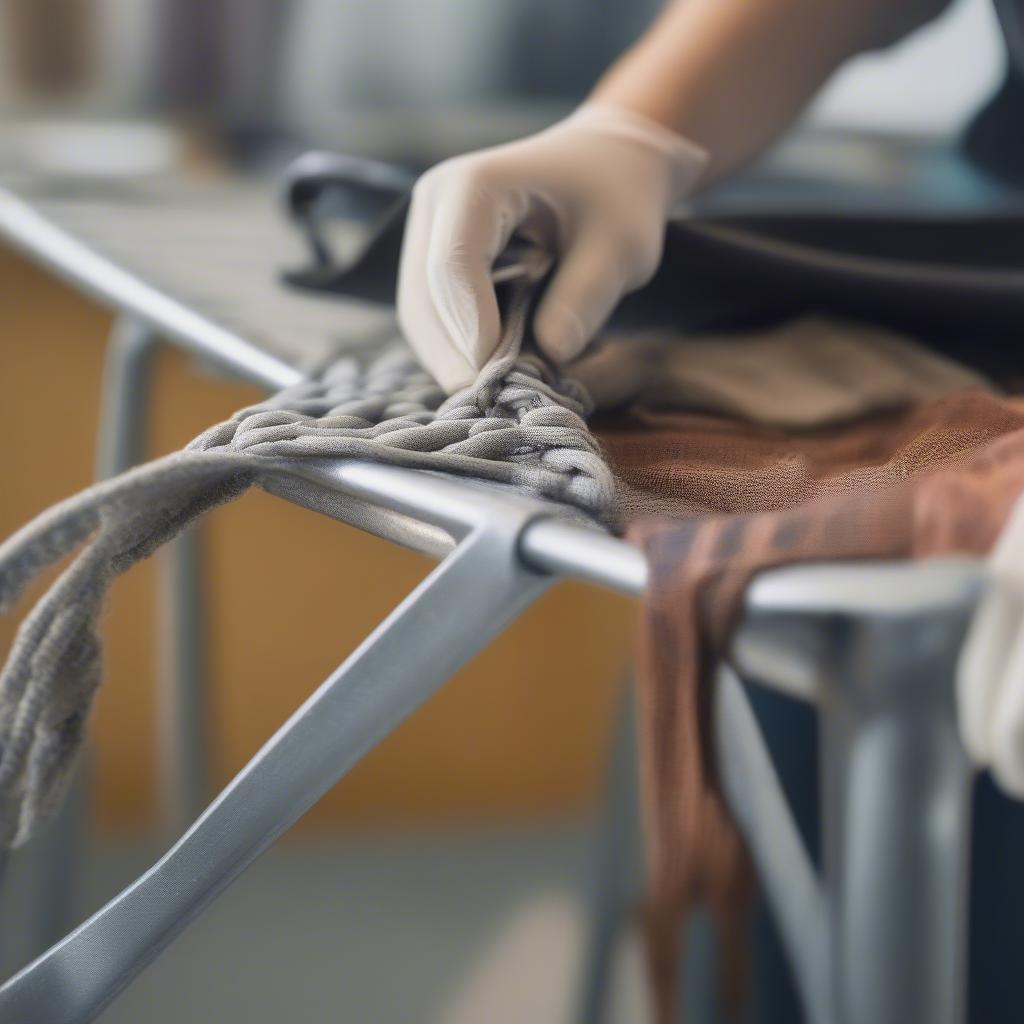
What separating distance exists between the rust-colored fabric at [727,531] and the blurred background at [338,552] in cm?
53

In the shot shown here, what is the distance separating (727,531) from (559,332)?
0.18 m

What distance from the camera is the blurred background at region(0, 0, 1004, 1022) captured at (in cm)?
109

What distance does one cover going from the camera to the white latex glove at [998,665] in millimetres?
254

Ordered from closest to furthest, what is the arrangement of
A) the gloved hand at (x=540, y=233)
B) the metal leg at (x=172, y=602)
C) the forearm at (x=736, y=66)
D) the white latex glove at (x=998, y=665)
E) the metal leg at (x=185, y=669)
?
the white latex glove at (x=998, y=665)
the gloved hand at (x=540, y=233)
the forearm at (x=736, y=66)
the metal leg at (x=172, y=602)
the metal leg at (x=185, y=669)

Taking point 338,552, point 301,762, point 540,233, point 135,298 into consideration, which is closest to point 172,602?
point 338,552

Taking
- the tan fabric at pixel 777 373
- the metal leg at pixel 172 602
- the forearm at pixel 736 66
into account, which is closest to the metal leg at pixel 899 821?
the tan fabric at pixel 777 373

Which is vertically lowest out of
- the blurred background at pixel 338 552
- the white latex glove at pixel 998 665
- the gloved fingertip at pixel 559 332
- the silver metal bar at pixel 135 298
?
the blurred background at pixel 338 552

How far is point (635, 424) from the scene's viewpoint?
0.45 meters

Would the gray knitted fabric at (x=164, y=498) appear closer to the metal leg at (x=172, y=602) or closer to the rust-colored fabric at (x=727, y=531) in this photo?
the rust-colored fabric at (x=727, y=531)

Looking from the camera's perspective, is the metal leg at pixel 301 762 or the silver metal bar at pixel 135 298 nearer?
the metal leg at pixel 301 762

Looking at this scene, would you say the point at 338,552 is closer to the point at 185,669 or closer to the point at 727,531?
the point at 185,669

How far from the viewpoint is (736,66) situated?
2.05ft

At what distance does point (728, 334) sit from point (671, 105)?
0.12 m

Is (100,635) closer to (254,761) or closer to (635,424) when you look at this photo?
(254,761)
